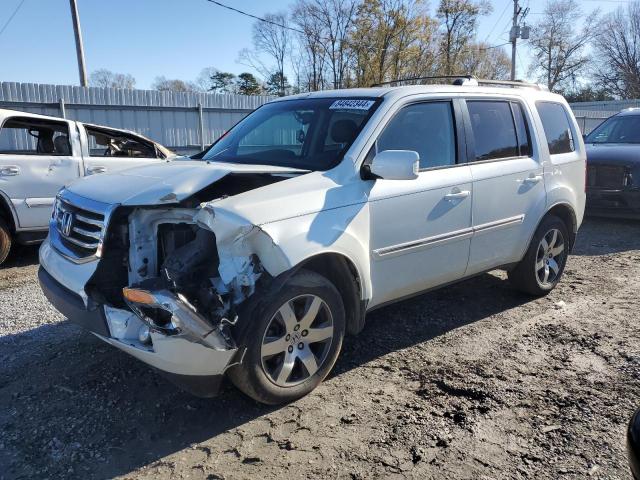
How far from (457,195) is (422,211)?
41cm

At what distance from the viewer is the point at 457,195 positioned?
401 centimetres

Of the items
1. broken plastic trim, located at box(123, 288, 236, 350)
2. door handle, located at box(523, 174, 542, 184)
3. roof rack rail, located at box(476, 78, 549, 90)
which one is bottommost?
broken plastic trim, located at box(123, 288, 236, 350)

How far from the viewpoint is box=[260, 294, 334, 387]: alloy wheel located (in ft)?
10.0

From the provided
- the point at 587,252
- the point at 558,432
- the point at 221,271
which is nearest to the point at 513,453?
the point at 558,432

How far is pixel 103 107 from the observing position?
38.9ft

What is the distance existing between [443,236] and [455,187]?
386 mm

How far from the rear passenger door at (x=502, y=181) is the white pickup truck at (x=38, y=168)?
15.9 ft

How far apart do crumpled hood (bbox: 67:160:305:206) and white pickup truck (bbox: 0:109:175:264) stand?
3140 millimetres

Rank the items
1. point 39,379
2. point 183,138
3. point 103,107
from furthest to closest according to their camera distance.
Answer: point 183,138 < point 103,107 < point 39,379

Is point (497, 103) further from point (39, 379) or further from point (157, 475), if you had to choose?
point (39, 379)

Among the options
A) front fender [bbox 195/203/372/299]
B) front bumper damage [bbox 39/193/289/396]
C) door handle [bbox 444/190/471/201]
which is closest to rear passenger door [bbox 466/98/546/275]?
door handle [bbox 444/190/471/201]

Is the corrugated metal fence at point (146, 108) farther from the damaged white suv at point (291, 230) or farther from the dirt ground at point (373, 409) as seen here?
the damaged white suv at point (291, 230)

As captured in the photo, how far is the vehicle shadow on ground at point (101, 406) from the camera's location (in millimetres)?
2758

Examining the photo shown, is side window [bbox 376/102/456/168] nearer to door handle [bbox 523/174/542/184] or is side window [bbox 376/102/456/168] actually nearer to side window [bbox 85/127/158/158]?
door handle [bbox 523/174/542/184]
